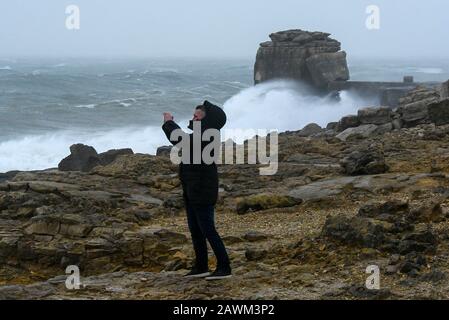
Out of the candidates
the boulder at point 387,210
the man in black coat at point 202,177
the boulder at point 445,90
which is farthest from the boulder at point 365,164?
the boulder at point 445,90

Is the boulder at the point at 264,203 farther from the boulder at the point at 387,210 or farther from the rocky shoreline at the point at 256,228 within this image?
the boulder at the point at 387,210

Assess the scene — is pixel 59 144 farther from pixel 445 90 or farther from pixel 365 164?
pixel 365 164

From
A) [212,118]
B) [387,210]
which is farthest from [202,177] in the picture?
[387,210]

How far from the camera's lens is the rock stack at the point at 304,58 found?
52344 mm

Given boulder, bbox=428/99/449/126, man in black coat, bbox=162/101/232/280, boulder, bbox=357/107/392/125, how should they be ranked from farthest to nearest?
boulder, bbox=357/107/392/125 < boulder, bbox=428/99/449/126 < man in black coat, bbox=162/101/232/280

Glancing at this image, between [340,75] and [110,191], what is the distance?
42.4m

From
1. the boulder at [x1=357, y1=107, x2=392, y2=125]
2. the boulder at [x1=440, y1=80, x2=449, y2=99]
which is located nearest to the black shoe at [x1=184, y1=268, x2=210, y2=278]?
the boulder at [x1=357, y1=107, x2=392, y2=125]

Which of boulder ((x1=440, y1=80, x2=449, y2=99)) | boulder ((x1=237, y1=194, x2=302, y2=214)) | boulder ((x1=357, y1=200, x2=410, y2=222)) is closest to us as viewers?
boulder ((x1=357, y1=200, x2=410, y2=222))

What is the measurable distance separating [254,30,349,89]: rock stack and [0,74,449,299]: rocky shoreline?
37.5m

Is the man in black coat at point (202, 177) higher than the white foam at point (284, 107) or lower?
higher

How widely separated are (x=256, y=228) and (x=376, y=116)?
431 inches

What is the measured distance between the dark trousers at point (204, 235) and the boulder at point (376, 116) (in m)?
13.5

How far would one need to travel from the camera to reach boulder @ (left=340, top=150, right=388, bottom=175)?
12.0 meters

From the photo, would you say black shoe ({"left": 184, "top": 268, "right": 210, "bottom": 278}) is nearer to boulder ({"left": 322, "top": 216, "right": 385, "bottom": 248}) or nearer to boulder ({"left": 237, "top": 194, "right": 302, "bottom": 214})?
boulder ({"left": 322, "top": 216, "right": 385, "bottom": 248})
